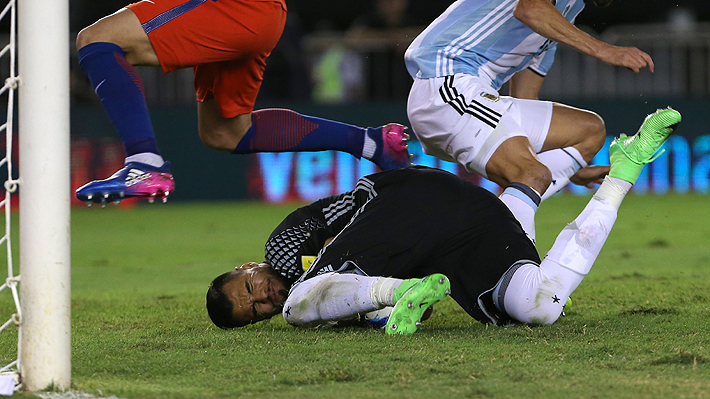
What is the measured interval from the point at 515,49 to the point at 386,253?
1287 mm

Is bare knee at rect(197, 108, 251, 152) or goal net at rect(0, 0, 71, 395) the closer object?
goal net at rect(0, 0, 71, 395)

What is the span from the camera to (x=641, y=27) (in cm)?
1143

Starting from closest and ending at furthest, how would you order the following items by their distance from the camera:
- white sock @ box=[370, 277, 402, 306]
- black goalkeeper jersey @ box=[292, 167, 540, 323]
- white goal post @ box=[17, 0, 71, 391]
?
white goal post @ box=[17, 0, 71, 391]
white sock @ box=[370, 277, 402, 306]
black goalkeeper jersey @ box=[292, 167, 540, 323]

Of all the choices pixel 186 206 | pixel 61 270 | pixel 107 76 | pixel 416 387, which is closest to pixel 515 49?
pixel 107 76

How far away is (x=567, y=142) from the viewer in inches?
148

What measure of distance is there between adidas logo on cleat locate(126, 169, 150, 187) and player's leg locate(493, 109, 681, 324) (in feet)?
4.22

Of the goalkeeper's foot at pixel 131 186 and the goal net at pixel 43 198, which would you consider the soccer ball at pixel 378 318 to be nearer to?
Answer: the goalkeeper's foot at pixel 131 186

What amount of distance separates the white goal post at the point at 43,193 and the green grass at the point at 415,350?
0.14 metres

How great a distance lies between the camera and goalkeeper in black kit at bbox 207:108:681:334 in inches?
117

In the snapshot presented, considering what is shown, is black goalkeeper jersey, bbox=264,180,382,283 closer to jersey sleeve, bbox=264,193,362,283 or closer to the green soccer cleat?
→ jersey sleeve, bbox=264,193,362,283

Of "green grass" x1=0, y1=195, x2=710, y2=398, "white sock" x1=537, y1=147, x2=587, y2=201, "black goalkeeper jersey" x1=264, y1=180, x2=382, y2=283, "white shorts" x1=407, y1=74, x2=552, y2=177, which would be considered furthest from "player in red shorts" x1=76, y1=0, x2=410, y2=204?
"white sock" x1=537, y1=147, x2=587, y2=201

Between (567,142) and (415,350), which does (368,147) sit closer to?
(567,142)

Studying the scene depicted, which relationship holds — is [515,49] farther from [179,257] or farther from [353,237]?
[179,257]

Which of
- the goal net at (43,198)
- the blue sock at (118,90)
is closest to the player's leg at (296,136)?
the blue sock at (118,90)
